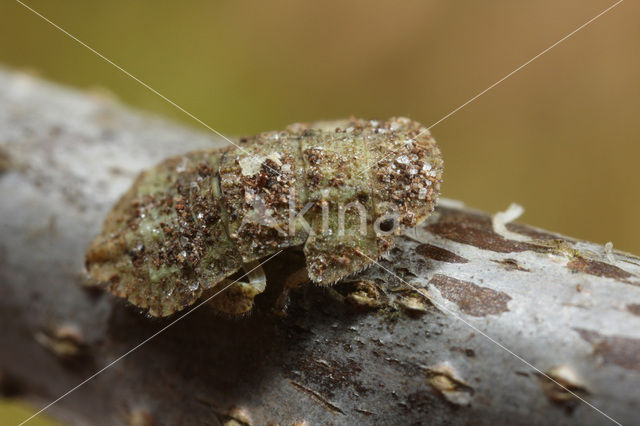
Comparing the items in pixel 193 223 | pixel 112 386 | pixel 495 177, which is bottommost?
pixel 112 386

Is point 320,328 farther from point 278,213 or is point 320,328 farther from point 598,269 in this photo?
point 598,269

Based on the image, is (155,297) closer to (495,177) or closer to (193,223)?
(193,223)

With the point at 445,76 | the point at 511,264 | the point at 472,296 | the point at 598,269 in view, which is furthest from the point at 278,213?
the point at 445,76

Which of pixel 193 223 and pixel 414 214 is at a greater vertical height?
pixel 414 214

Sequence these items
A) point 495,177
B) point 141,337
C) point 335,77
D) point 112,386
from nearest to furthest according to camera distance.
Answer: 1. point 141,337
2. point 112,386
3. point 495,177
4. point 335,77

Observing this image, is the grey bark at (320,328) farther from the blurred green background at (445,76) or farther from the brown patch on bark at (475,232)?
the blurred green background at (445,76)

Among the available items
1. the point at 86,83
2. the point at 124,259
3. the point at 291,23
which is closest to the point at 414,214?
the point at 124,259

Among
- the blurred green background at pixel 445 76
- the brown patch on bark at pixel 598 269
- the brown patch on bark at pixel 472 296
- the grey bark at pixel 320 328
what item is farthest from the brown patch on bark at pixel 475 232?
the blurred green background at pixel 445 76
